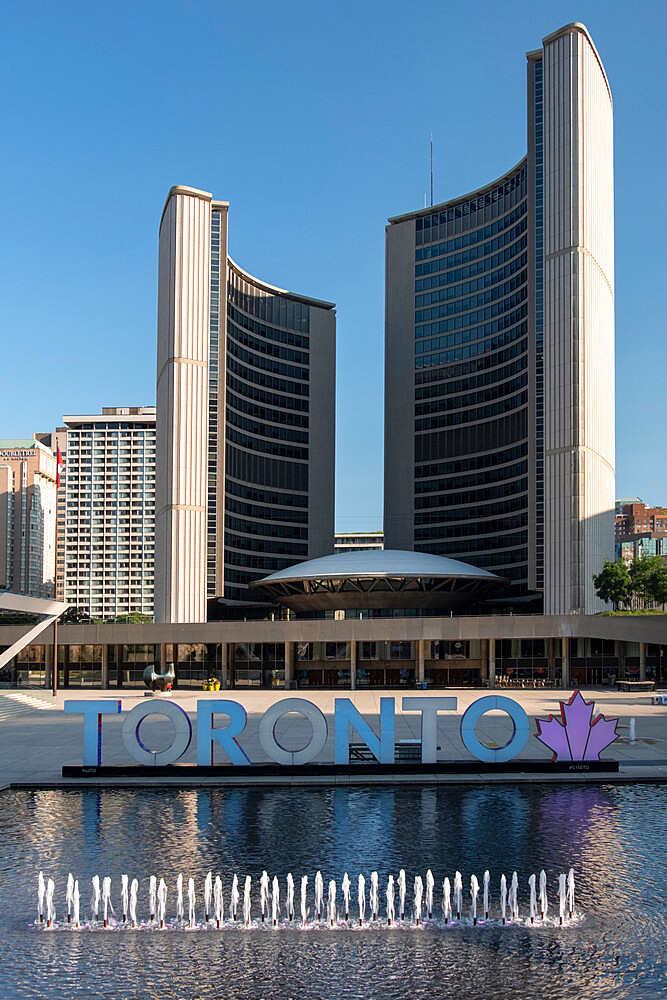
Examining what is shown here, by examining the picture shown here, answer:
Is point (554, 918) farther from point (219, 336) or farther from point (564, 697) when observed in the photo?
point (219, 336)

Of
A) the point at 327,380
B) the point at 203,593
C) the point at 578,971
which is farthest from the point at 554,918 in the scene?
the point at 327,380

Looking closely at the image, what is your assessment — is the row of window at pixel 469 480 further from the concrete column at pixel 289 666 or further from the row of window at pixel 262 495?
the concrete column at pixel 289 666

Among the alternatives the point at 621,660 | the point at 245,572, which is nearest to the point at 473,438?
the point at 245,572

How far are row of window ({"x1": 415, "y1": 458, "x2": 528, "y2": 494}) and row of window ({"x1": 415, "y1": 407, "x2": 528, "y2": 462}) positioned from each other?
1.74 m

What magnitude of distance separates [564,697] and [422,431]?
281ft

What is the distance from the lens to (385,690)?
91750mm

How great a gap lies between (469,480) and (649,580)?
51.4 meters

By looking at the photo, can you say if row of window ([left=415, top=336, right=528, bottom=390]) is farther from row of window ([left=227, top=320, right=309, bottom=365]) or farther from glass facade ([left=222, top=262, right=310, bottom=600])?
row of window ([left=227, top=320, right=309, bottom=365])

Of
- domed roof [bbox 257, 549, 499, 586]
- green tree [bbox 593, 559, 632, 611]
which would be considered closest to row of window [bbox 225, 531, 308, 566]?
domed roof [bbox 257, 549, 499, 586]

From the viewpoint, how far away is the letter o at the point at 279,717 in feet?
119

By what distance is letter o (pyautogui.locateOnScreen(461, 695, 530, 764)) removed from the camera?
3588 cm

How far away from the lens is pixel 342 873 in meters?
24.2

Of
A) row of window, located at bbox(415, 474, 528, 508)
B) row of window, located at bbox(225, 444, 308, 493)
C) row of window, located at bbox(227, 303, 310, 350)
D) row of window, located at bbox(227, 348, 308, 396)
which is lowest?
row of window, located at bbox(415, 474, 528, 508)

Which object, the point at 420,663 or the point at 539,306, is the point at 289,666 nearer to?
the point at 420,663
